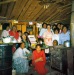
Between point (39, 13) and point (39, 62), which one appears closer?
point (39, 62)

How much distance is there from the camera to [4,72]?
6938 mm

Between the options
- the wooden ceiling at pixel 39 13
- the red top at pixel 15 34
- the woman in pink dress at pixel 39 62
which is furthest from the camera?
the wooden ceiling at pixel 39 13

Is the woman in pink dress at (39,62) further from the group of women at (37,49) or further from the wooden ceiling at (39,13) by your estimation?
the wooden ceiling at (39,13)

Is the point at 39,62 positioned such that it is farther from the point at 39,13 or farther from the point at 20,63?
the point at 39,13

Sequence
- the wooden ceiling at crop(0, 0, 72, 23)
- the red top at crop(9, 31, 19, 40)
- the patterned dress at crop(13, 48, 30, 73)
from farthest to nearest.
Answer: the wooden ceiling at crop(0, 0, 72, 23), the red top at crop(9, 31, 19, 40), the patterned dress at crop(13, 48, 30, 73)

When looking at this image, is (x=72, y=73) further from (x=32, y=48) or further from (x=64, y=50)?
(x=32, y=48)

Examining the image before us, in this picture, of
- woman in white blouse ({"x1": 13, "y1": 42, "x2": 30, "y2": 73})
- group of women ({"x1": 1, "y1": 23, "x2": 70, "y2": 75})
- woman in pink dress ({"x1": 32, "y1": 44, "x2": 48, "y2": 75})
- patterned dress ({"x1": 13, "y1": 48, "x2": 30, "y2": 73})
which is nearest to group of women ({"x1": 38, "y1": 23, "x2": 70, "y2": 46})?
group of women ({"x1": 1, "y1": 23, "x2": 70, "y2": 75})

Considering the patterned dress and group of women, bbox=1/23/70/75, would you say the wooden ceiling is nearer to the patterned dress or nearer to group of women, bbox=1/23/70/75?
group of women, bbox=1/23/70/75

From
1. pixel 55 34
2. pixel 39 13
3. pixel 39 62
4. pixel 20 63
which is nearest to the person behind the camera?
pixel 39 62

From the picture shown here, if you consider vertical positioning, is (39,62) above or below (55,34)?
below

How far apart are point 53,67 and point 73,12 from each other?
2.38 metres

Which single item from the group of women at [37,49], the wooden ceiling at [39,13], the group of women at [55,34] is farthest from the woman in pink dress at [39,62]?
the wooden ceiling at [39,13]

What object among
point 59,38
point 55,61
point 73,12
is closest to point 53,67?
point 55,61

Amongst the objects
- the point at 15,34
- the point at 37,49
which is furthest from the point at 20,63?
the point at 15,34
